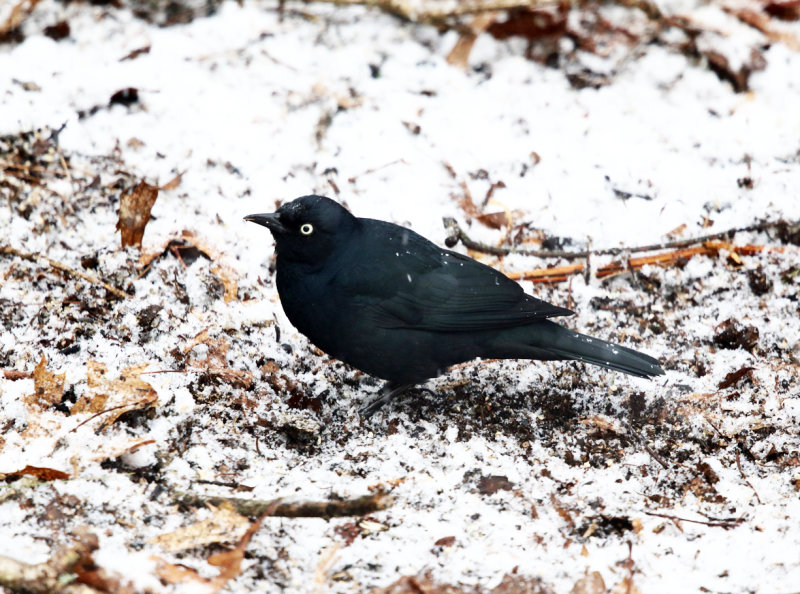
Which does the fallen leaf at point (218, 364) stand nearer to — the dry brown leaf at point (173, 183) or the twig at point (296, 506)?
the twig at point (296, 506)

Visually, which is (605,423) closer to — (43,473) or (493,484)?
(493,484)

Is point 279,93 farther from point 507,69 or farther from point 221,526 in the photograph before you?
point 221,526

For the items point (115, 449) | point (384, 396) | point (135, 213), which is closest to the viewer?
point (115, 449)

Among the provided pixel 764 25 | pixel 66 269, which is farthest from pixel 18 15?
pixel 764 25

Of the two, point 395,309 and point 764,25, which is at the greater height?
point 764,25

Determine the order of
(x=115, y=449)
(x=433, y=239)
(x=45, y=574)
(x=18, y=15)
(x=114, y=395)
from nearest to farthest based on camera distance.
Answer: (x=45, y=574) < (x=115, y=449) < (x=114, y=395) < (x=433, y=239) < (x=18, y=15)

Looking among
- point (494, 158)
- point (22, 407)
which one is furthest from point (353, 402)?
point (494, 158)

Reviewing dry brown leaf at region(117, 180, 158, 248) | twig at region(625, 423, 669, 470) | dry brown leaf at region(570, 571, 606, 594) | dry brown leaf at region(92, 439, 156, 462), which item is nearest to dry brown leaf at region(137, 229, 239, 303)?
dry brown leaf at region(117, 180, 158, 248)
